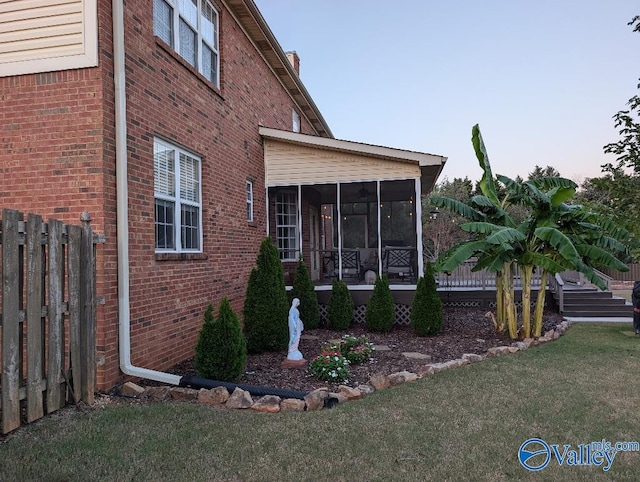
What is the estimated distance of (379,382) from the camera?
5145mm

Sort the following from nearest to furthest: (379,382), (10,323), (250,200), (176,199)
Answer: (10,323), (379,382), (176,199), (250,200)

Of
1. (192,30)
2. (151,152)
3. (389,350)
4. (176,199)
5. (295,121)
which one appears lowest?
(389,350)

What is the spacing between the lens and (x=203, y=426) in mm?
3734

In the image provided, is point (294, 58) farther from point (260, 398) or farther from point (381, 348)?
point (260, 398)

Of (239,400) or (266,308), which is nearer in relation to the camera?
(239,400)

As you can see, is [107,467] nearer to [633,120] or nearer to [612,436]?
[612,436]

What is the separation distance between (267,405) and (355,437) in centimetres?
118

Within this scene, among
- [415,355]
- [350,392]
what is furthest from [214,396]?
[415,355]

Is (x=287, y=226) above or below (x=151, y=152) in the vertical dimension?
below

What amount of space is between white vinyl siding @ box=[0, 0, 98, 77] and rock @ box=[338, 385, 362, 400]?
4876 millimetres

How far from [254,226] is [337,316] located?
2.86 meters

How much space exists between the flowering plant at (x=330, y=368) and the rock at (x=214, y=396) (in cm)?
145

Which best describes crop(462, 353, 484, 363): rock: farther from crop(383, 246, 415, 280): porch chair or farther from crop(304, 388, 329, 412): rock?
crop(383, 246, 415, 280): porch chair

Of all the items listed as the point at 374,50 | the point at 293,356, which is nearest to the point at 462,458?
the point at 293,356
